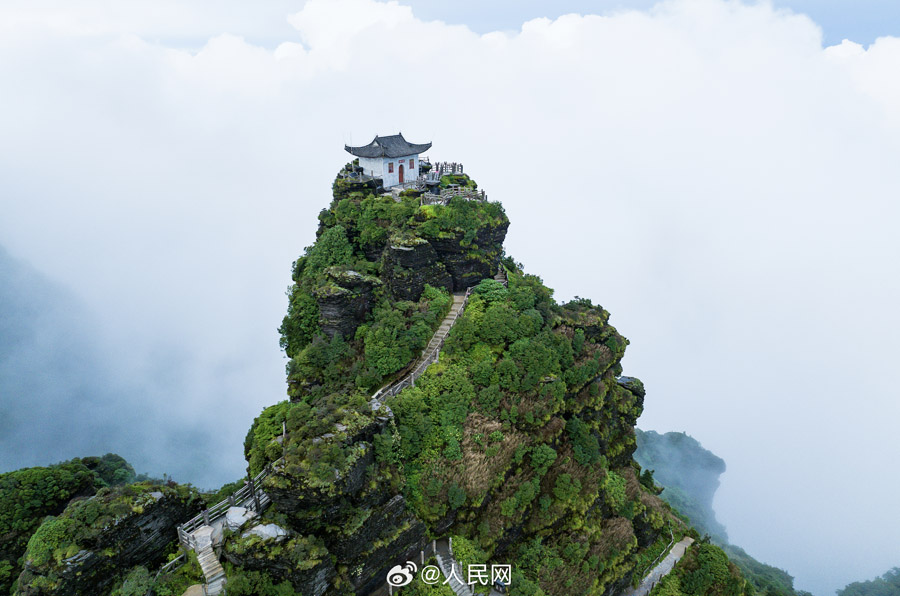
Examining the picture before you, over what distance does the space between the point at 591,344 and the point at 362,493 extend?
18044mm

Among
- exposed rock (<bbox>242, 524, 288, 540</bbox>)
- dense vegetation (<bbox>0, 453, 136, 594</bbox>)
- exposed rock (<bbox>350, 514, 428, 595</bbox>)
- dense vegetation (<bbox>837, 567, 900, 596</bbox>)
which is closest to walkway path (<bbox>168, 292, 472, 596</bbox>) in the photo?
exposed rock (<bbox>242, 524, 288, 540</bbox>)

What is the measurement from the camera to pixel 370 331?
2730 cm

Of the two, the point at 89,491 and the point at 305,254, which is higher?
the point at 305,254

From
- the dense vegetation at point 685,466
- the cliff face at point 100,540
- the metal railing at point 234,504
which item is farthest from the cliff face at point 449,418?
the dense vegetation at point 685,466

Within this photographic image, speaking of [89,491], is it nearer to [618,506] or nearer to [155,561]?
[155,561]

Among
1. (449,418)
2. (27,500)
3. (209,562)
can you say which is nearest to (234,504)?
(209,562)

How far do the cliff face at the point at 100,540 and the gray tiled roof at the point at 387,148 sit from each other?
27534 millimetres

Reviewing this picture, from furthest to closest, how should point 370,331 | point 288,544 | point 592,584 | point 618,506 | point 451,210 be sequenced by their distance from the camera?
1. point 451,210
2. point 618,506
3. point 370,331
4. point 592,584
5. point 288,544

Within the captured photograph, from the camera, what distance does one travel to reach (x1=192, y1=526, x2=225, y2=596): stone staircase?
1705 centimetres

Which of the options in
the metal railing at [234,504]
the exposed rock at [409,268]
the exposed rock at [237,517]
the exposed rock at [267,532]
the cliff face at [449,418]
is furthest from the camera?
the exposed rock at [409,268]

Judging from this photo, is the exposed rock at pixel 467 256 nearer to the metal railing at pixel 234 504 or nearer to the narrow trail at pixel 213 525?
the narrow trail at pixel 213 525

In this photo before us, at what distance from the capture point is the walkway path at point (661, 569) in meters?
30.5

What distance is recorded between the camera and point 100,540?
1742cm

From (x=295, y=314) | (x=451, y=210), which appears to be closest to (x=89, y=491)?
(x=295, y=314)
